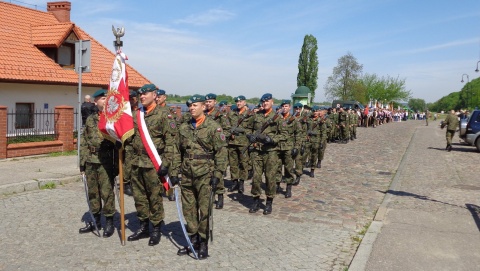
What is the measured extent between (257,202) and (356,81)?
60.1 meters

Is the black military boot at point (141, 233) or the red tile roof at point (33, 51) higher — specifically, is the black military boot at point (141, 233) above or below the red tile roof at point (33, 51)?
below

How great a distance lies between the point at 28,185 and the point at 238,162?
4467mm

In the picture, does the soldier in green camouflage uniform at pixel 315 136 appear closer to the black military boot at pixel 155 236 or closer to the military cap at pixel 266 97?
the military cap at pixel 266 97

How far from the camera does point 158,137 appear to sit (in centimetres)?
607

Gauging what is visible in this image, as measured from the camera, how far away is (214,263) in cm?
512

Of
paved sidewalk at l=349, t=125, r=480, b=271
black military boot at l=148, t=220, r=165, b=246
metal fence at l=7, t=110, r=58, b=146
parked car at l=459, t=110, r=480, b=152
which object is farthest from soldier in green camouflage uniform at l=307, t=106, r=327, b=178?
parked car at l=459, t=110, r=480, b=152

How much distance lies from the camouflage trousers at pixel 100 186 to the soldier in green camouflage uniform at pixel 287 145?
3079 mm

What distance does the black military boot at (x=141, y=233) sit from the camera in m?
5.94

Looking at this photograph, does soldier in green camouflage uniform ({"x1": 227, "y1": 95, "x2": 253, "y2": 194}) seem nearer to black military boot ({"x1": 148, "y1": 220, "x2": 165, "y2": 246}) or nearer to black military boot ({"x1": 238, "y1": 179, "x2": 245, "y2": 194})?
black military boot ({"x1": 238, "y1": 179, "x2": 245, "y2": 194})

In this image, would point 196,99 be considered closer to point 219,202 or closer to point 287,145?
point 219,202

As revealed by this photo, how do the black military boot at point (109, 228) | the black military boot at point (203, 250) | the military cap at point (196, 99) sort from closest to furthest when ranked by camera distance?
the black military boot at point (203, 250), the military cap at point (196, 99), the black military boot at point (109, 228)

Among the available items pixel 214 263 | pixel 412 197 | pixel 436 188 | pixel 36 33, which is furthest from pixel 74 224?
pixel 36 33

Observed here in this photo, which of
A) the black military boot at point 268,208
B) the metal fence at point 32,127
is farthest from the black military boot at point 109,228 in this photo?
the metal fence at point 32,127

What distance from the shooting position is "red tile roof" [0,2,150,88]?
17.1 meters
